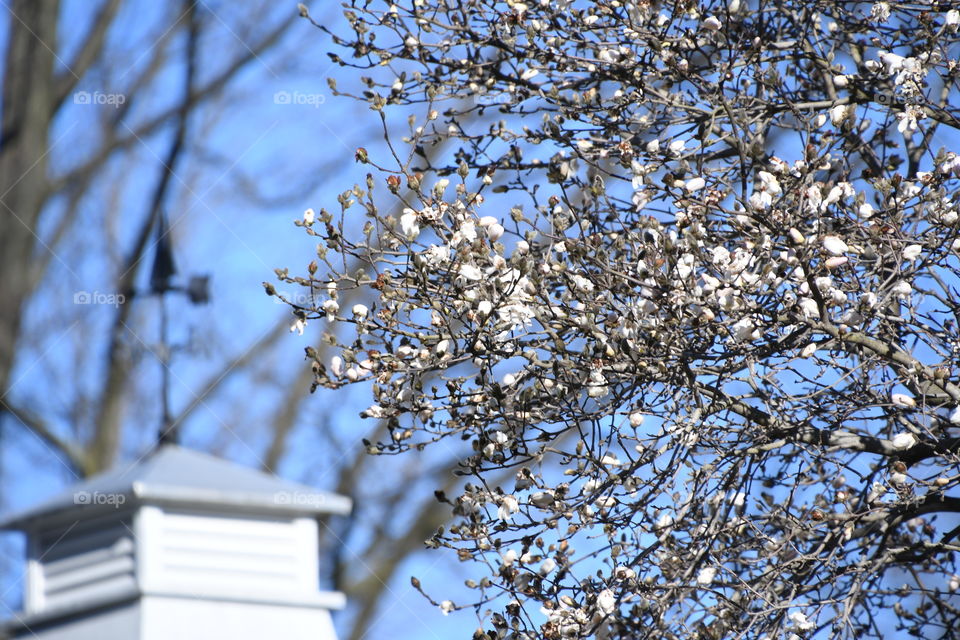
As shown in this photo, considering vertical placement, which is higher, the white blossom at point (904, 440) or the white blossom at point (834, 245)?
the white blossom at point (834, 245)

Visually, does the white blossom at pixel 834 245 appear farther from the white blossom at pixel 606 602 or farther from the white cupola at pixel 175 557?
the white cupola at pixel 175 557

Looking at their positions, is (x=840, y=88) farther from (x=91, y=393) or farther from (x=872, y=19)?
(x=91, y=393)

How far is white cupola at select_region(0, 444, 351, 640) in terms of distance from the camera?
296 cm

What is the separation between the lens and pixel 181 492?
3.12 meters

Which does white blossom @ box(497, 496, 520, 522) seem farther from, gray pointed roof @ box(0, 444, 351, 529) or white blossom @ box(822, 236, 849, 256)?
→ white blossom @ box(822, 236, 849, 256)

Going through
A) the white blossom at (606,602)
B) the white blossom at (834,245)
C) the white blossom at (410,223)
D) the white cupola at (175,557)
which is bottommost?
the white blossom at (606,602)

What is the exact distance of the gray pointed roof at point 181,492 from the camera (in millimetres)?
3086

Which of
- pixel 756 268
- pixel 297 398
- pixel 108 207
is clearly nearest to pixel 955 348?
pixel 756 268

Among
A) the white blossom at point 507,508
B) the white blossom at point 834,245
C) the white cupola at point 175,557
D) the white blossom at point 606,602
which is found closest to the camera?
the white blossom at point 834,245

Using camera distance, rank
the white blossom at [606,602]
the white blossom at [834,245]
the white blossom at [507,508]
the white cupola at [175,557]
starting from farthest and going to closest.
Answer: the white blossom at [507,508] < the white blossom at [606,602] < the white cupola at [175,557] < the white blossom at [834,245]

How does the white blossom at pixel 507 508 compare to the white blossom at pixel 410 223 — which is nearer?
the white blossom at pixel 410 223

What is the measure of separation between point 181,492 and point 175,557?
173 mm

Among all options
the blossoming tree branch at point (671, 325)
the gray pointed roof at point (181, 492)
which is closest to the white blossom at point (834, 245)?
the blossoming tree branch at point (671, 325)

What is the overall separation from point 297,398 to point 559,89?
25.5 ft
